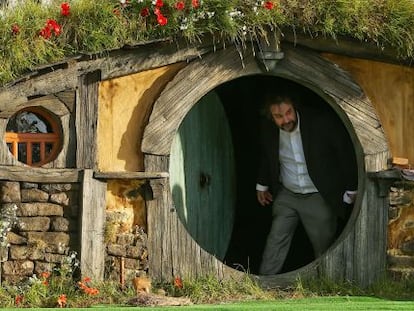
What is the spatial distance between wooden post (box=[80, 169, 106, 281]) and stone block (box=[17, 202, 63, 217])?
0.23 metres

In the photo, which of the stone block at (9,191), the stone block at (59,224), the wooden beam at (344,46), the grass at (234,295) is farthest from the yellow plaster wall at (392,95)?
the stone block at (9,191)

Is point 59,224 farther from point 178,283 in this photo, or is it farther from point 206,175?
point 206,175

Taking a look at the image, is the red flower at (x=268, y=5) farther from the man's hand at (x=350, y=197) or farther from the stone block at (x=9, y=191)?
the stone block at (x=9, y=191)

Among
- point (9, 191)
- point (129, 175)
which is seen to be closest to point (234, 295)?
point (129, 175)

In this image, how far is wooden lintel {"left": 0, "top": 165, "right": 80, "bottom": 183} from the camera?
9008 mm

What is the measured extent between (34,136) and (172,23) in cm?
157

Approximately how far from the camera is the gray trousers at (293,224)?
34.7 ft

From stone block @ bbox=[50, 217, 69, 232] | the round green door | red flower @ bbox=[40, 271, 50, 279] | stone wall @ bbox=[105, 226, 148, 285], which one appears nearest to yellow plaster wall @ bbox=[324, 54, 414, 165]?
the round green door

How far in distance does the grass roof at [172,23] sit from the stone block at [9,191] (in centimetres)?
89

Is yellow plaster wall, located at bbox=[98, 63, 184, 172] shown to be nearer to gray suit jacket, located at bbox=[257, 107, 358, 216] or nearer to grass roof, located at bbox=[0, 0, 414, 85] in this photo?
grass roof, located at bbox=[0, 0, 414, 85]

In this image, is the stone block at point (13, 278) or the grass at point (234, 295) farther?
the stone block at point (13, 278)

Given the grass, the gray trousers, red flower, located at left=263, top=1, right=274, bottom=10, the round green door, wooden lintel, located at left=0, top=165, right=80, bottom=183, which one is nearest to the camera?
the grass

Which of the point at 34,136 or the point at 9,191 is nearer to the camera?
the point at 9,191

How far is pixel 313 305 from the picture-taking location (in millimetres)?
8750
